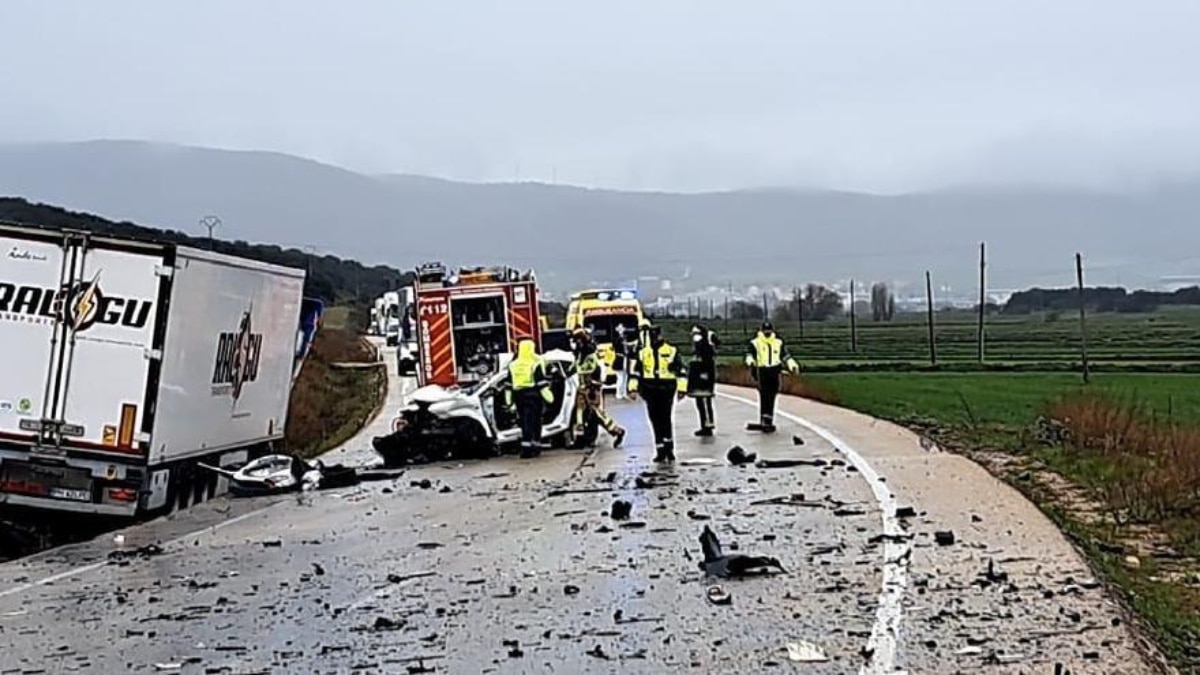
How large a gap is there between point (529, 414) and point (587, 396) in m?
1.91

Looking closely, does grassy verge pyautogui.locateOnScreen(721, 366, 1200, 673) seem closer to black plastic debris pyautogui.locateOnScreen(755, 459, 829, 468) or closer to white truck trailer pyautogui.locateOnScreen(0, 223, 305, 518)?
black plastic debris pyautogui.locateOnScreen(755, 459, 829, 468)

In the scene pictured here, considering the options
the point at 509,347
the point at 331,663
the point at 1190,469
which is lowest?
the point at 331,663

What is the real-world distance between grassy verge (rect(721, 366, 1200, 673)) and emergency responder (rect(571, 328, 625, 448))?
4896 millimetres

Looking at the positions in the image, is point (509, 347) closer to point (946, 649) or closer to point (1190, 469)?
point (1190, 469)

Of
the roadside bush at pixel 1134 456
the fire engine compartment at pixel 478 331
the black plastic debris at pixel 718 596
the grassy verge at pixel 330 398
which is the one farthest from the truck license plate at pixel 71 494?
the fire engine compartment at pixel 478 331

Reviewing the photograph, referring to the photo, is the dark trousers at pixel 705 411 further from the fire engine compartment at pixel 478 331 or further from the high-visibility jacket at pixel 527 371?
the fire engine compartment at pixel 478 331

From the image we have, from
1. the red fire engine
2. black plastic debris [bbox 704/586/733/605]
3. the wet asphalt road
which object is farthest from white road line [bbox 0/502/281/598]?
the red fire engine

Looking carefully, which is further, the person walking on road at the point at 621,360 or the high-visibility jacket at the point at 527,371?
the person walking on road at the point at 621,360

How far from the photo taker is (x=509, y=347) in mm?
32500

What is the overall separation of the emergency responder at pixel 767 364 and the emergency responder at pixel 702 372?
78cm

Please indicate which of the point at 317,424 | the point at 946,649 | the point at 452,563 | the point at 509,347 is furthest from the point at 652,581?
the point at 317,424

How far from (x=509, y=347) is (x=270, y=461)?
12713mm

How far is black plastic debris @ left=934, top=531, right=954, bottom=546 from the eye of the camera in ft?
40.5

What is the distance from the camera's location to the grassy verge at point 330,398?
33.5 metres
